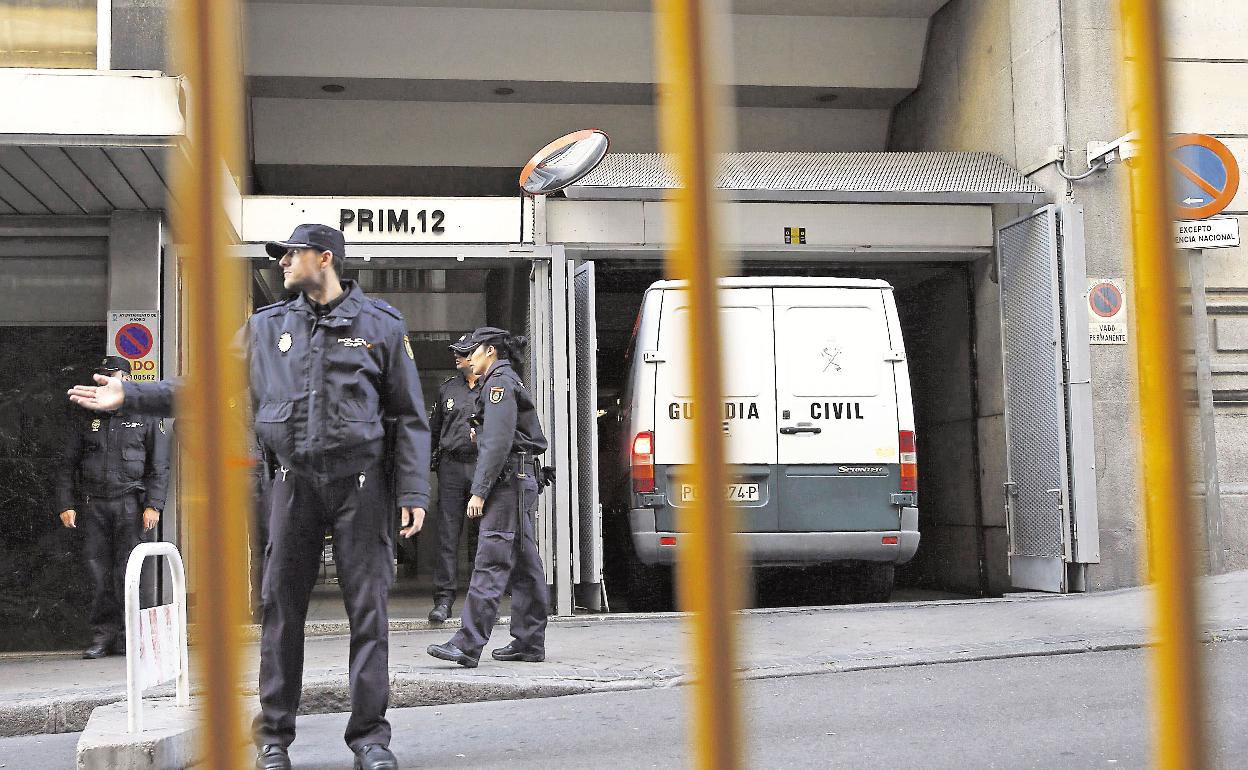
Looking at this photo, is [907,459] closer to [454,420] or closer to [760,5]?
[454,420]

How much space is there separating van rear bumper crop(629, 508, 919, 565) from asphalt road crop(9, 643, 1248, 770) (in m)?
2.65

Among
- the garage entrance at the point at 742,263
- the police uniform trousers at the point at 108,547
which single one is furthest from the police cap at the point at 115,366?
the garage entrance at the point at 742,263

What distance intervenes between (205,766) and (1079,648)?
623cm

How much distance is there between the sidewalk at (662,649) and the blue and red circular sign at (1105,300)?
1.94 meters

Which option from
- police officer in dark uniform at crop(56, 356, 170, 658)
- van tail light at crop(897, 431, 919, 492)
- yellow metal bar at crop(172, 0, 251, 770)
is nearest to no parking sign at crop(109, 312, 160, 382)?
police officer in dark uniform at crop(56, 356, 170, 658)

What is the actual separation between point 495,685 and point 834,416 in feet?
12.3

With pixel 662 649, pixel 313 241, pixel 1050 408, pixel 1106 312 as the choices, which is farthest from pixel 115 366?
pixel 1106 312

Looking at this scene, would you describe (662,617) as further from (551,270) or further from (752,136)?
(752,136)

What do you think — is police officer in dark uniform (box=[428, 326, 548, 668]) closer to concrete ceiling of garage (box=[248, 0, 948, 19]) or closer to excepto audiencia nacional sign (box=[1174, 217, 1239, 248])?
excepto audiencia nacional sign (box=[1174, 217, 1239, 248])

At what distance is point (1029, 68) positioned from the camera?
10359 millimetres

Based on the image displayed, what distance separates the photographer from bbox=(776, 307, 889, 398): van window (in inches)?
364

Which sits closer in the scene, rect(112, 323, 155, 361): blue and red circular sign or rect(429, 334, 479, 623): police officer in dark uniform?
rect(112, 323, 155, 361): blue and red circular sign

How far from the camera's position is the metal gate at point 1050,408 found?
967 cm

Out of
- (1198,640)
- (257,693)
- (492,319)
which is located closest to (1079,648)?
(257,693)
